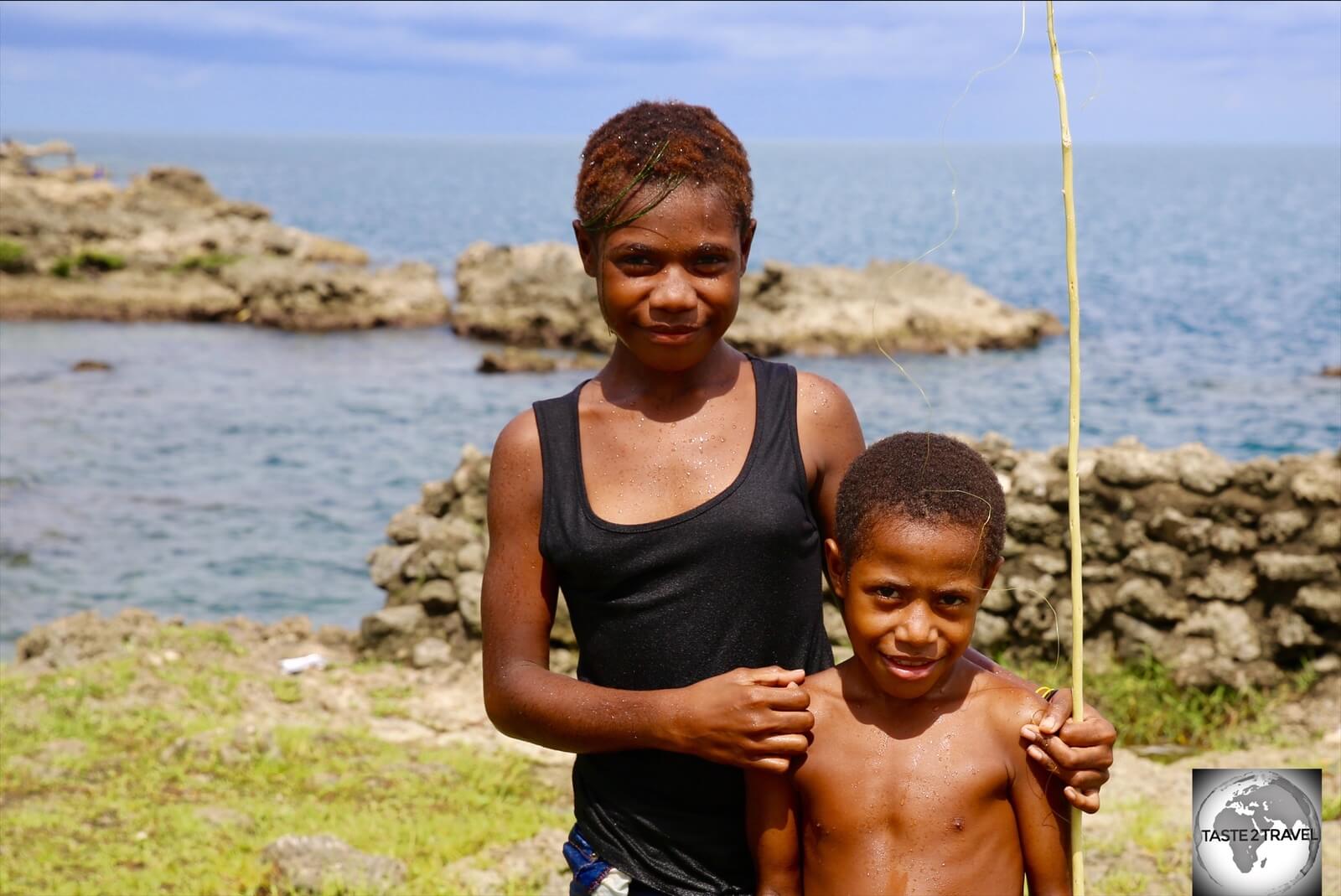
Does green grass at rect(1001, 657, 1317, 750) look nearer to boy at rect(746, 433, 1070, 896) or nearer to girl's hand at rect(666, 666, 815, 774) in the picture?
boy at rect(746, 433, 1070, 896)

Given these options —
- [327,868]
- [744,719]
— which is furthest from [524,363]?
[744,719]

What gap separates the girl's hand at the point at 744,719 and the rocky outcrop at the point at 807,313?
30.3 m

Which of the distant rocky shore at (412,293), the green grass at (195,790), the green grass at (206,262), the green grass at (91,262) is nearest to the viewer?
the green grass at (195,790)

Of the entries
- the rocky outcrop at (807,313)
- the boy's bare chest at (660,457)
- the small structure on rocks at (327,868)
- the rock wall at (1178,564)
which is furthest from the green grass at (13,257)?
the boy's bare chest at (660,457)

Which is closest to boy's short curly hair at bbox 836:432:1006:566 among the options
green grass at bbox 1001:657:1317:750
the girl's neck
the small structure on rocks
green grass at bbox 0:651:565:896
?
the girl's neck

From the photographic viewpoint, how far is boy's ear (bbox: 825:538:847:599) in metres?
2.37

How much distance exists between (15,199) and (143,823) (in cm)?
4320

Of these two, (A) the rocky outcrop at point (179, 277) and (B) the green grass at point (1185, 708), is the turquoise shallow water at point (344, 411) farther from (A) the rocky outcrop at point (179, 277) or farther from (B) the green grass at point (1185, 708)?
(B) the green grass at point (1185, 708)

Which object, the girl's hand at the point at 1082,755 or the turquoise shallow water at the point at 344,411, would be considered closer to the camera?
the girl's hand at the point at 1082,755

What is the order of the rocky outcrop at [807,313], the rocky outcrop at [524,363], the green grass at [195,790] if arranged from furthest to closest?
1. the rocky outcrop at [807,313]
2. the rocky outcrop at [524,363]
3. the green grass at [195,790]

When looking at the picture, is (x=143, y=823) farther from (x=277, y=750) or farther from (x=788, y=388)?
(x=788, y=388)

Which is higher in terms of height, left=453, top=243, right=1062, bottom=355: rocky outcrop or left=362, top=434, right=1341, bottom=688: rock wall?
left=453, top=243, right=1062, bottom=355: rocky outcrop

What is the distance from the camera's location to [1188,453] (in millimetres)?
7445

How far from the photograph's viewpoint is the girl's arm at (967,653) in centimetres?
215
